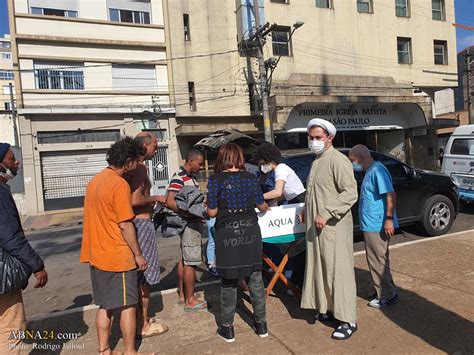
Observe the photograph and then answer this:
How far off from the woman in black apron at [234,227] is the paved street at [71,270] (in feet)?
7.51

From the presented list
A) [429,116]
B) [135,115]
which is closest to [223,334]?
[135,115]

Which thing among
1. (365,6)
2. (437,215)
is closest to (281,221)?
(437,215)

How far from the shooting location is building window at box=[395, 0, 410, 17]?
2331cm

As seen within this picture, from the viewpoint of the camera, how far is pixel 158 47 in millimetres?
18828

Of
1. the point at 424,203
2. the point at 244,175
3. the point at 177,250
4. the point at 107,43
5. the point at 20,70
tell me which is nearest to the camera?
the point at 244,175

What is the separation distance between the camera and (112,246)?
292 centimetres

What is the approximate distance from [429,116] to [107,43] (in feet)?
58.0

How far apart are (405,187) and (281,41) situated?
50.4ft

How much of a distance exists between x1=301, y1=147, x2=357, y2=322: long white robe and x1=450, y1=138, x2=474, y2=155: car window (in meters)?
A: 7.37

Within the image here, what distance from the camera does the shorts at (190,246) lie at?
4160mm

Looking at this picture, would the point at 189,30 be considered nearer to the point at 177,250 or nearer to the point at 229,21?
the point at 229,21

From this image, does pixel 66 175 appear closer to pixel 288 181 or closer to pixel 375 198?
pixel 288 181

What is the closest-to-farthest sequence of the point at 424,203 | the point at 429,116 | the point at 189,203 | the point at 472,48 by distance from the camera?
the point at 189,203
the point at 424,203
the point at 429,116
the point at 472,48

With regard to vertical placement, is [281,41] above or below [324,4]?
below
